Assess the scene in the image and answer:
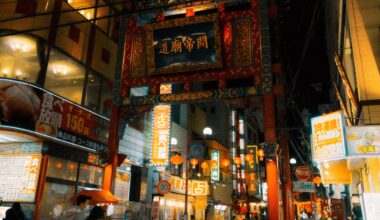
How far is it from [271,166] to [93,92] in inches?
494

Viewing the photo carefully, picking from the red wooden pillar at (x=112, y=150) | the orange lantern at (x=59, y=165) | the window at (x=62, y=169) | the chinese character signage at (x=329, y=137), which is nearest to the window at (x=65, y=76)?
the window at (x=62, y=169)

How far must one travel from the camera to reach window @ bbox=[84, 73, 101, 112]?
21.0 meters

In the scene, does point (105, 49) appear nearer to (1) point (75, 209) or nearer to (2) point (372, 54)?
(1) point (75, 209)

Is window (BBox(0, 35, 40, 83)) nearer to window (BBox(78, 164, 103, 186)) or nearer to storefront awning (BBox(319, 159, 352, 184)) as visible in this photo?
window (BBox(78, 164, 103, 186))

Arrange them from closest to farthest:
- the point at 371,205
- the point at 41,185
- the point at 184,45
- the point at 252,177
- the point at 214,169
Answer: the point at 371,205
the point at 41,185
the point at 184,45
the point at 214,169
the point at 252,177

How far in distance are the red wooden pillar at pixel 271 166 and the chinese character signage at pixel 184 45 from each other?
287cm

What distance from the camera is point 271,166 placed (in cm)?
1394

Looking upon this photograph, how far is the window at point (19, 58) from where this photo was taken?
16.0 meters

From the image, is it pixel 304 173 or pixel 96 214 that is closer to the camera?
pixel 96 214

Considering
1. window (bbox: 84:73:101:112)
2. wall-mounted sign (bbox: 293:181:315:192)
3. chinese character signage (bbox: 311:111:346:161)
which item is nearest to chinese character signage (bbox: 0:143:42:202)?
window (bbox: 84:73:101:112)

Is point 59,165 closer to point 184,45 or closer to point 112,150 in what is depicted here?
point 112,150

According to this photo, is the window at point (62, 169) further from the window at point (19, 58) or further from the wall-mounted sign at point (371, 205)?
the wall-mounted sign at point (371, 205)

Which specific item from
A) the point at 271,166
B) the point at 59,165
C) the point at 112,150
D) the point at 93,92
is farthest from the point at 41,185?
the point at 271,166

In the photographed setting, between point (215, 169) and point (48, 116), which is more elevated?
point (215, 169)
